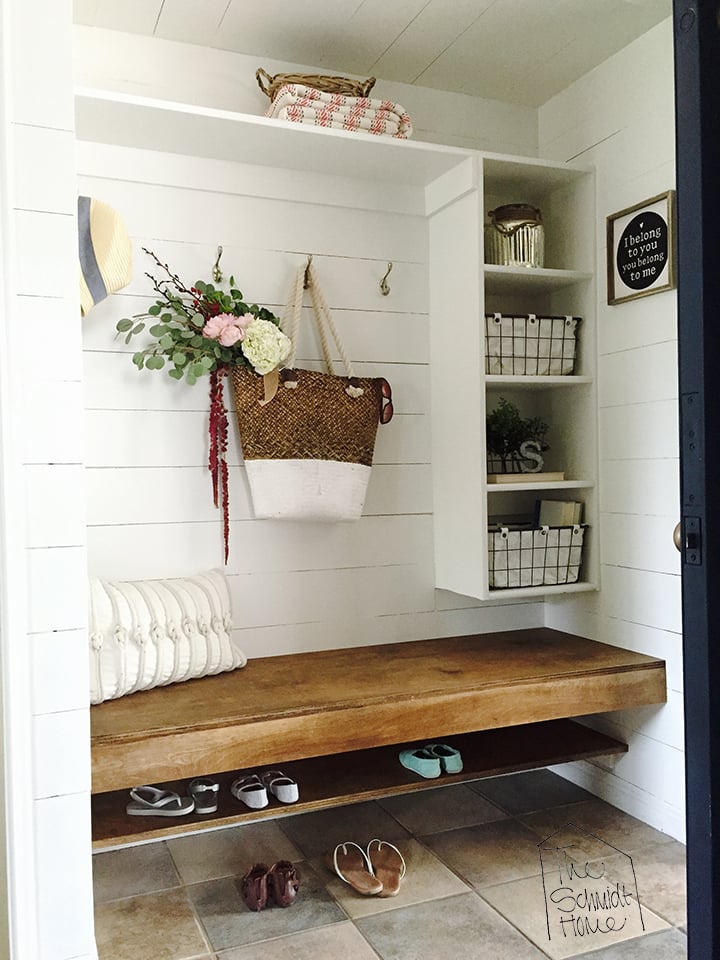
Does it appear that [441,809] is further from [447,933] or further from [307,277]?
[307,277]

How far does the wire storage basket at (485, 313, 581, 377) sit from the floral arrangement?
2.21 ft

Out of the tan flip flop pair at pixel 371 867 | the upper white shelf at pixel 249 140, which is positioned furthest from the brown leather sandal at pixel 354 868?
the upper white shelf at pixel 249 140

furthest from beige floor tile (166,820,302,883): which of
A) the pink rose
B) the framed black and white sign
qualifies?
the framed black and white sign

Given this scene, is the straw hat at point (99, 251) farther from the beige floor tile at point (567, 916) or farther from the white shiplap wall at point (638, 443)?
the beige floor tile at point (567, 916)

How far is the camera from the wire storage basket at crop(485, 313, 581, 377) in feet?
9.03

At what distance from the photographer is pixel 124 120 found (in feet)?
7.82

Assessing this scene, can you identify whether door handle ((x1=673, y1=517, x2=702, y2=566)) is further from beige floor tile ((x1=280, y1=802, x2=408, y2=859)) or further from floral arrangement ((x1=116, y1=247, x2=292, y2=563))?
beige floor tile ((x1=280, y1=802, x2=408, y2=859))

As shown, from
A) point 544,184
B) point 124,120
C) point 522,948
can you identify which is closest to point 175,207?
point 124,120

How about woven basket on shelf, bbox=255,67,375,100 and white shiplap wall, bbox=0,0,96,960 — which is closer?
white shiplap wall, bbox=0,0,96,960

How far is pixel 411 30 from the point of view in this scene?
259 centimetres

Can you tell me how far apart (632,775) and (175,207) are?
2300 mm

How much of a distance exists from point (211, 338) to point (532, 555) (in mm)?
1224

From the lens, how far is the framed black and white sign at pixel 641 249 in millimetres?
2543

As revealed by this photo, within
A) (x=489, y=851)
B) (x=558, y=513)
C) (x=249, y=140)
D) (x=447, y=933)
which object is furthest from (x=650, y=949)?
(x=249, y=140)
